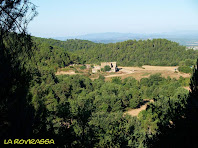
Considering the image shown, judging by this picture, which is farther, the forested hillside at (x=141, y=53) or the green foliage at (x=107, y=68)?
the forested hillside at (x=141, y=53)

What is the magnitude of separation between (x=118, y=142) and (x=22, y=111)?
4.18 metres

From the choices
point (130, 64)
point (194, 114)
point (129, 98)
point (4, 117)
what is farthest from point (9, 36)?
point (130, 64)

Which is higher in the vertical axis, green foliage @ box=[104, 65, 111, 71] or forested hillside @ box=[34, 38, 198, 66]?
forested hillside @ box=[34, 38, 198, 66]

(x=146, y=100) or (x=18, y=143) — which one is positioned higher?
(x=18, y=143)

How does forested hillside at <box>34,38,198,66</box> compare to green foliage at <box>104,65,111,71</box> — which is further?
forested hillside at <box>34,38,198,66</box>

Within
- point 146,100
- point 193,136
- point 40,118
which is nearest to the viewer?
point 193,136

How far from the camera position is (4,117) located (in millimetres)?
4406

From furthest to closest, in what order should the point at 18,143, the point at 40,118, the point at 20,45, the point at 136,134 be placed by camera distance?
the point at 136,134, the point at 40,118, the point at 20,45, the point at 18,143

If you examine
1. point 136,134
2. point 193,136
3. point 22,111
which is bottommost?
point 136,134

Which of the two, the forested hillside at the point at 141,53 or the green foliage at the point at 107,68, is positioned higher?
the forested hillside at the point at 141,53

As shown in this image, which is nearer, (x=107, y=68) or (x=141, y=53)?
(x=107, y=68)

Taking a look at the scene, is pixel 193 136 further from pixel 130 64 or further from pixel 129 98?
pixel 130 64

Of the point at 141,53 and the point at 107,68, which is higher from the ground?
the point at 141,53

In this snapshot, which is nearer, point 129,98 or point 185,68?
point 129,98
